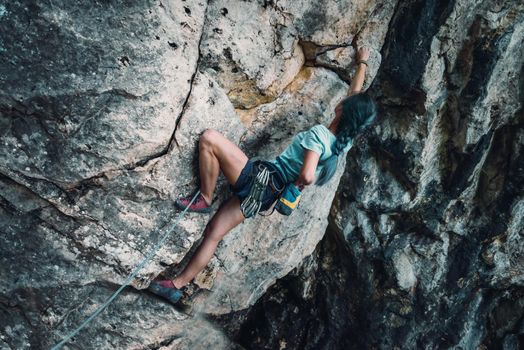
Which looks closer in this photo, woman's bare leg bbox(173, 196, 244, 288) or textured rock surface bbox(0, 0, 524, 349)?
textured rock surface bbox(0, 0, 524, 349)

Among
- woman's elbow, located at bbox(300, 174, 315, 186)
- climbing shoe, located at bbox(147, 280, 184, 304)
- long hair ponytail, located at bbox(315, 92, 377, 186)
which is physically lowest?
climbing shoe, located at bbox(147, 280, 184, 304)

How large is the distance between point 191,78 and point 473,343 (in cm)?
653

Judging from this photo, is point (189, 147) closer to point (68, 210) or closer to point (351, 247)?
point (68, 210)

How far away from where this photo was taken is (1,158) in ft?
12.7

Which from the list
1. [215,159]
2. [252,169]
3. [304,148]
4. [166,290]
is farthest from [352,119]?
[166,290]

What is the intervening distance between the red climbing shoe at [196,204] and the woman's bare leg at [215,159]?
3.5 inches

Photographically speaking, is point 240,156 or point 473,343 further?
point 473,343

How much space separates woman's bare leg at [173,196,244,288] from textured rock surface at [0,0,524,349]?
0.18 meters

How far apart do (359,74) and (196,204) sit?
2.50 metres

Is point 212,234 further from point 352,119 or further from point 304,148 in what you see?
point 352,119

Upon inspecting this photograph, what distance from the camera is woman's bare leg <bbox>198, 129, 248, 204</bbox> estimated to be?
425cm

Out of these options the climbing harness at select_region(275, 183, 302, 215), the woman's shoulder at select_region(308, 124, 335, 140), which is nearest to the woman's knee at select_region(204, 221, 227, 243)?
the climbing harness at select_region(275, 183, 302, 215)

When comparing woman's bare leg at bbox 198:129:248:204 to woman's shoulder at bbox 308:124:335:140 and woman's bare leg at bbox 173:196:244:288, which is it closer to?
woman's bare leg at bbox 173:196:244:288

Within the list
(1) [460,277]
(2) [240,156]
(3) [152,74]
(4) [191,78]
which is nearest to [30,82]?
(3) [152,74]
